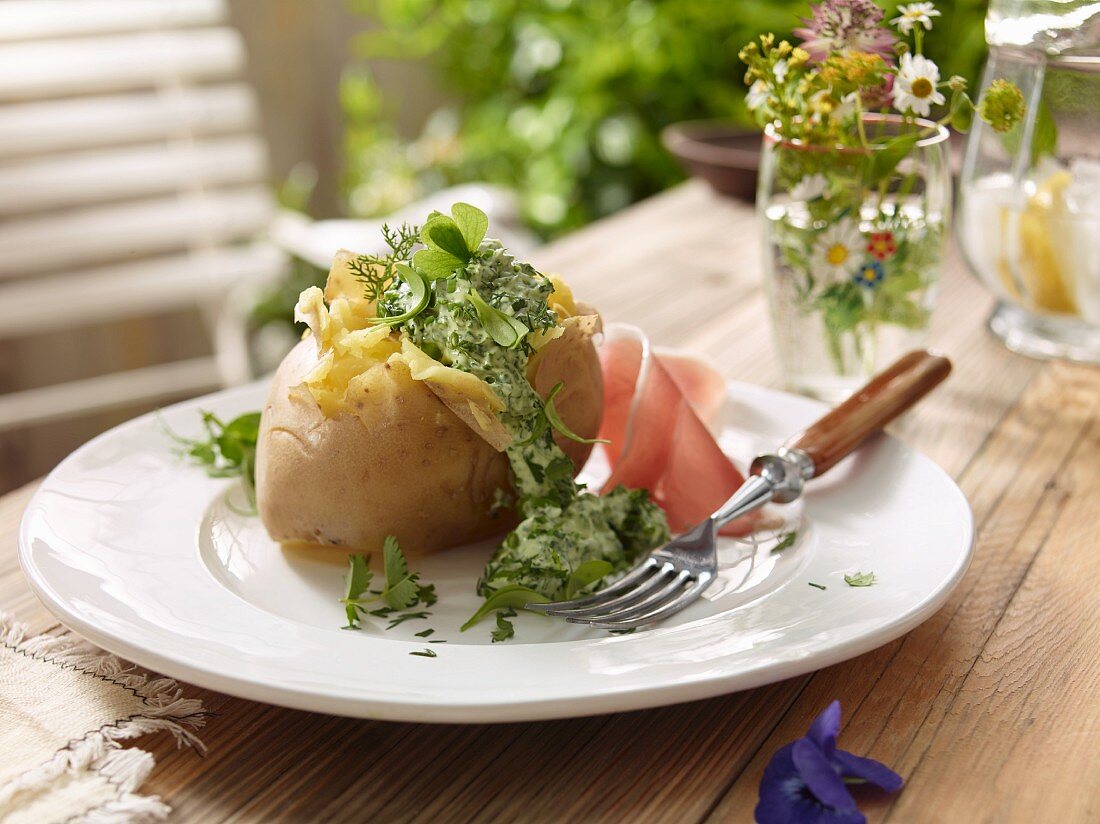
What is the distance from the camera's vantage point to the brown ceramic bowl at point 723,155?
7.41ft

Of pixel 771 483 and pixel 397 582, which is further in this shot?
pixel 771 483

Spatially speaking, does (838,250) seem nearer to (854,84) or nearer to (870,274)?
(870,274)

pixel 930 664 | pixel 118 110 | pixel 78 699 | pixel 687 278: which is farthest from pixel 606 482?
pixel 118 110

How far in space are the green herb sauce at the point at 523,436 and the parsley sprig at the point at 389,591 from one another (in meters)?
0.06

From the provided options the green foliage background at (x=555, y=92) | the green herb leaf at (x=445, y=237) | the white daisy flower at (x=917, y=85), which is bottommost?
the green foliage background at (x=555, y=92)

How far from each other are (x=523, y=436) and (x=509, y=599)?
0.50 feet

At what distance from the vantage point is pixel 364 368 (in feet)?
3.17

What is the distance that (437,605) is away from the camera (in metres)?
0.93

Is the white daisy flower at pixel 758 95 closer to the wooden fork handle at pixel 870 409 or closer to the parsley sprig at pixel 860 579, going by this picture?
the wooden fork handle at pixel 870 409

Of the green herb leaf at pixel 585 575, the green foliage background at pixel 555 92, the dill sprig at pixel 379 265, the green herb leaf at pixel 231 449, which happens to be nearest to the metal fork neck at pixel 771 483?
the green herb leaf at pixel 585 575

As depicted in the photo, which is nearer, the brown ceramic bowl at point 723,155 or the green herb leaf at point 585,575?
the green herb leaf at point 585,575

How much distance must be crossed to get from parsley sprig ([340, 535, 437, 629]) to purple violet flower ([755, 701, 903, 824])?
0.32 metres

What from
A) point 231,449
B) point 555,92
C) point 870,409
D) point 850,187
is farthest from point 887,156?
point 555,92

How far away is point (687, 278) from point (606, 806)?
4.32 ft
